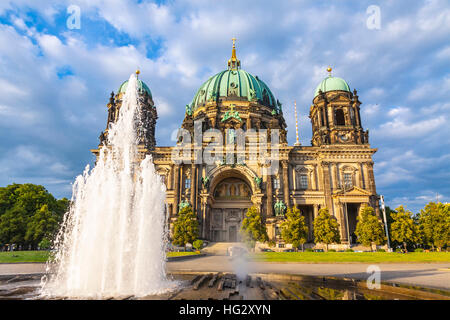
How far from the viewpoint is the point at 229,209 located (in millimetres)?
50281

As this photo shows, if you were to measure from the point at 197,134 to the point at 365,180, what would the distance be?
97.4 ft

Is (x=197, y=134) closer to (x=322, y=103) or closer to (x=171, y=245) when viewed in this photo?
(x=171, y=245)

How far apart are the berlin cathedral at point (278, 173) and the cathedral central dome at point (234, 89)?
12.8 feet

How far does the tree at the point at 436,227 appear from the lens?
38.5 meters

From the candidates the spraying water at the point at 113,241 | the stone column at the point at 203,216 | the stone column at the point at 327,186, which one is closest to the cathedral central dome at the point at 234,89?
the stone column at the point at 327,186

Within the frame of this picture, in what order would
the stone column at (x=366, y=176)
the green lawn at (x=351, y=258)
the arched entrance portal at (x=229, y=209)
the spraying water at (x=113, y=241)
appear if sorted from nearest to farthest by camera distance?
1. the spraying water at (x=113, y=241)
2. the green lawn at (x=351, y=258)
3. the stone column at (x=366, y=176)
4. the arched entrance portal at (x=229, y=209)

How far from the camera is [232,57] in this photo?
69.1 metres

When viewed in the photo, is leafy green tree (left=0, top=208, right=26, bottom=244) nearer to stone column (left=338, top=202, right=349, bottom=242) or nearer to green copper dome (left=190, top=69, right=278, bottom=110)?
green copper dome (left=190, top=69, right=278, bottom=110)

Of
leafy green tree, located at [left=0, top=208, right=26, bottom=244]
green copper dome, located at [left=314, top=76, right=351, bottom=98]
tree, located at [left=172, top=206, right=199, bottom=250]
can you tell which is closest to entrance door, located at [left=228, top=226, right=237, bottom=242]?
tree, located at [left=172, top=206, right=199, bottom=250]

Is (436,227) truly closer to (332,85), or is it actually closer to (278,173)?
(278,173)

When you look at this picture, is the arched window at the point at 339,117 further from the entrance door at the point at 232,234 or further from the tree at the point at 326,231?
the entrance door at the point at 232,234

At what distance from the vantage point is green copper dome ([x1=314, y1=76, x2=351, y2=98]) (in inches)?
2062

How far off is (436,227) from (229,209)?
30.8 meters
